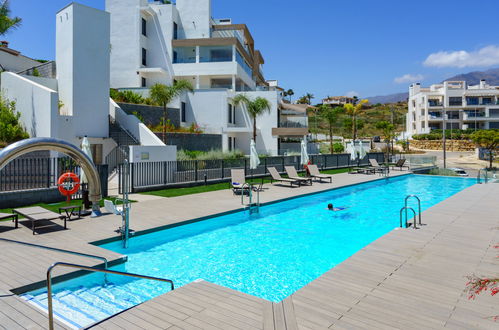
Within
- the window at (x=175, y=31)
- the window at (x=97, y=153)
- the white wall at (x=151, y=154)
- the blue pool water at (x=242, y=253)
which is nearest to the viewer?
the blue pool water at (x=242, y=253)

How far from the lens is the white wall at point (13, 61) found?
28062 millimetres

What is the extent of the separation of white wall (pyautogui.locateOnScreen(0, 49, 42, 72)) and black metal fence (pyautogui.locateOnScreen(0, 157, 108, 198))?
19450 millimetres

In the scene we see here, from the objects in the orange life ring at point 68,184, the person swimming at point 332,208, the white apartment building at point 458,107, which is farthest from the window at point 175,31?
the white apartment building at point 458,107

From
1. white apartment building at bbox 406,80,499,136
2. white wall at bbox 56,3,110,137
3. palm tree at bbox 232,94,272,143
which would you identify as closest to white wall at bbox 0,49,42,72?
white wall at bbox 56,3,110,137

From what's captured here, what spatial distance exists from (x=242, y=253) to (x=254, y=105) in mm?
24149

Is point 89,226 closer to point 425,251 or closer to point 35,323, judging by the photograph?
point 35,323

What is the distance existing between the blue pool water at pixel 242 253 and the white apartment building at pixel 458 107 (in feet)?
223

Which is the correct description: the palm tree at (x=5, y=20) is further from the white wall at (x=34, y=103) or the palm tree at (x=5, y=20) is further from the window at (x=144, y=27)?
the window at (x=144, y=27)

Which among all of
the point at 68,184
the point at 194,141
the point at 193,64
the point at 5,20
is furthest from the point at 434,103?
the point at 68,184

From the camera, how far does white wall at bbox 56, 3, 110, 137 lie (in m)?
20.2

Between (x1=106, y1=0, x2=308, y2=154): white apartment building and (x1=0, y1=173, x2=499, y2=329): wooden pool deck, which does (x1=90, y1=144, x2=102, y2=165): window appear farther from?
(x1=0, y1=173, x2=499, y2=329): wooden pool deck

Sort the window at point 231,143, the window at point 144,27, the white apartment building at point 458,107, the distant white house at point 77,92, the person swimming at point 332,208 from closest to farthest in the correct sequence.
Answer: the person swimming at point 332,208
the distant white house at point 77,92
the window at point 231,143
the window at point 144,27
the white apartment building at point 458,107

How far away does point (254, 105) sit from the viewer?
31875mm

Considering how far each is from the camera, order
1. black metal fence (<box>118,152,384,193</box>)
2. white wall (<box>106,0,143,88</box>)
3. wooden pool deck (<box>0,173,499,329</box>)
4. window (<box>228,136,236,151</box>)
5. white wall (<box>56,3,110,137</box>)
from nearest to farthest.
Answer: wooden pool deck (<box>0,173,499,329</box>) < black metal fence (<box>118,152,384,193</box>) < white wall (<box>56,3,110,137</box>) < window (<box>228,136,236,151</box>) < white wall (<box>106,0,143,88</box>)
